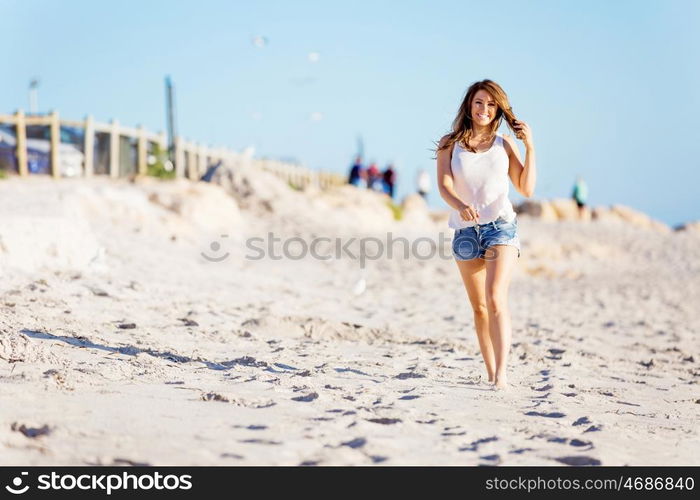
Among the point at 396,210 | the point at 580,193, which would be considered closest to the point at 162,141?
the point at 396,210

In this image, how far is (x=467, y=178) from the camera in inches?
161

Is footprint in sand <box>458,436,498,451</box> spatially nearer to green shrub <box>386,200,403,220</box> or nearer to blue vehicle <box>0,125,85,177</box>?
blue vehicle <box>0,125,85,177</box>

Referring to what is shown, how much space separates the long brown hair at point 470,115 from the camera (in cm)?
404

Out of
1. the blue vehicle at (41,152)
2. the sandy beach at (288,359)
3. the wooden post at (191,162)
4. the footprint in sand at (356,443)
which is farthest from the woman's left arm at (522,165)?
the wooden post at (191,162)

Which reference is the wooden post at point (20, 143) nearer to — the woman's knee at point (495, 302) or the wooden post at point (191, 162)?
the wooden post at point (191, 162)

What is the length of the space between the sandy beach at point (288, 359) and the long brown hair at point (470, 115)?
132cm

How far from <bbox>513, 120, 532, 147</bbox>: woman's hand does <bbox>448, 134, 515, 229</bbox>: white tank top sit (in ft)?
0.34

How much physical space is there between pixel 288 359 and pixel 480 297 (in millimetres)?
1302

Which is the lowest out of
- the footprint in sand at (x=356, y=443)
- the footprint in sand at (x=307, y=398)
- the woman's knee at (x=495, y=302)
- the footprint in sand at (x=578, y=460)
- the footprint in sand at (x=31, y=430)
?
the footprint in sand at (x=307, y=398)

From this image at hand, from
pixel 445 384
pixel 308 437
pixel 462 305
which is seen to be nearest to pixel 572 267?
pixel 462 305

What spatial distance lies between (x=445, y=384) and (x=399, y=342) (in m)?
1.76

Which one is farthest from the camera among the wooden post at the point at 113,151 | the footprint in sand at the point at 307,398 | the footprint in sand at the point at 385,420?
the wooden post at the point at 113,151

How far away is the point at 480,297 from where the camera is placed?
4.23 m

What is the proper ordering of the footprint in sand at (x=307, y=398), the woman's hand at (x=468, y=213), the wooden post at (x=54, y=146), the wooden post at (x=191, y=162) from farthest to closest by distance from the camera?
the wooden post at (x=191, y=162)
the wooden post at (x=54, y=146)
the woman's hand at (x=468, y=213)
the footprint in sand at (x=307, y=398)
